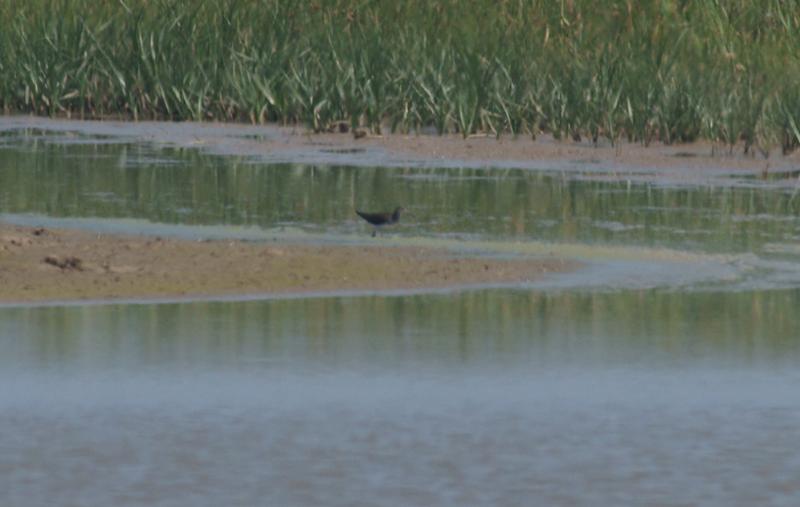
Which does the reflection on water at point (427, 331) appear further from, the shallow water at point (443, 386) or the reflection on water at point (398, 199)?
the reflection on water at point (398, 199)

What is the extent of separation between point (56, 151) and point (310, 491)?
12.8 meters

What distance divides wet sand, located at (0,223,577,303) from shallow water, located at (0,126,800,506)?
0.38 m

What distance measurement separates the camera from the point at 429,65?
2050 cm

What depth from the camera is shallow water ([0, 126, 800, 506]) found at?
7.23 meters

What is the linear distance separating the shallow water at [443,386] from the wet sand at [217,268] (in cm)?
38

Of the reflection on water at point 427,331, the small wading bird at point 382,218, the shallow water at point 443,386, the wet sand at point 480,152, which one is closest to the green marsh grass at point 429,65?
the wet sand at point 480,152

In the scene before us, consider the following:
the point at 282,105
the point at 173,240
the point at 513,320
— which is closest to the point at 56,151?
the point at 282,105

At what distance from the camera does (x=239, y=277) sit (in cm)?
1188

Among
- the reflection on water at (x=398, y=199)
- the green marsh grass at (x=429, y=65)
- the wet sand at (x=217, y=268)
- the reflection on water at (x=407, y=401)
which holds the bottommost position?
the reflection on water at (x=407, y=401)

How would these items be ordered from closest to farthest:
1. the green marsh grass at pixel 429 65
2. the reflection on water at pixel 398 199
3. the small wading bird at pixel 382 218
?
the small wading bird at pixel 382 218 < the reflection on water at pixel 398 199 < the green marsh grass at pixel 429 65

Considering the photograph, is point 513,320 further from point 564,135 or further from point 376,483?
point 564,135

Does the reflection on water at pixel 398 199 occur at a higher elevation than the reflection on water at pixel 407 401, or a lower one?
higher

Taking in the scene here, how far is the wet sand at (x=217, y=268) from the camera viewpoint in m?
11.5

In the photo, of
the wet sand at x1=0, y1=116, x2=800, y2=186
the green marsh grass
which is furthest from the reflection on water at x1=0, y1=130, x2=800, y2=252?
the green marsh grass
